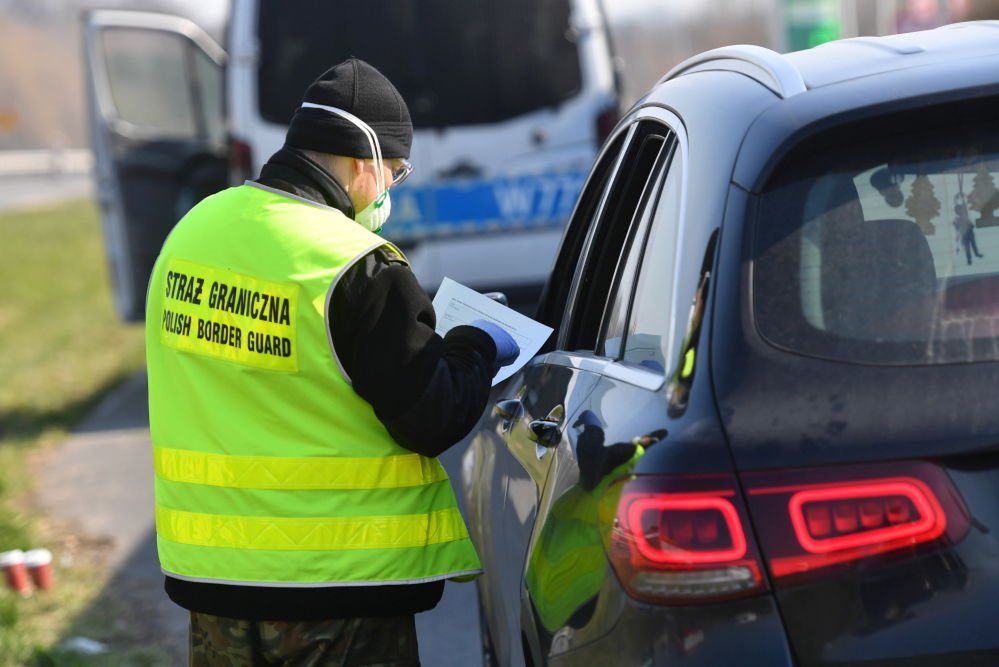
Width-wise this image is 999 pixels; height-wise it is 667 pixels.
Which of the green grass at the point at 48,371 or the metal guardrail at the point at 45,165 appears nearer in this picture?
the green grass at the point at 48,371

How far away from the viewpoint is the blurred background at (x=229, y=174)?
5816mm

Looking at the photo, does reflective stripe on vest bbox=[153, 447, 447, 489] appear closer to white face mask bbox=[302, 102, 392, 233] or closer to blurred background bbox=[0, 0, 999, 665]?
white face mask bbox=[302, 102, 392, 233]

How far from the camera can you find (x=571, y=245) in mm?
3635

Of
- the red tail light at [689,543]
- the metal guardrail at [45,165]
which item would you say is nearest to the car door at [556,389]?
the red tail light at [689,543]

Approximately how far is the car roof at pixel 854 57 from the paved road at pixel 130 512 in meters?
2.72

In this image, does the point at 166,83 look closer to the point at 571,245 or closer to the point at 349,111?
the point at 571,245

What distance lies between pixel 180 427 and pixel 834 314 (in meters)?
1.31

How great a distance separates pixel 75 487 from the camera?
8.09 meters

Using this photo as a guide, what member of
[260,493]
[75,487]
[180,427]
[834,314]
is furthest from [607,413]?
[75,487]

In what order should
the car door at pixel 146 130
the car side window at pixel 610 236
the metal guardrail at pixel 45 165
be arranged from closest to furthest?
the car side window at pixel 610 236 → the car door at pixel 146 130 → the metal guardrail at pixel 45 165

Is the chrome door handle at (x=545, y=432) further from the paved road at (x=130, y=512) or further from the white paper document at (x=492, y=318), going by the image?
the paved road at (x=130, y=512)

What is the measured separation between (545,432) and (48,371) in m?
10.5

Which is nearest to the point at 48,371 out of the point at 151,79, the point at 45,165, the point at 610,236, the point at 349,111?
the point at 151,79

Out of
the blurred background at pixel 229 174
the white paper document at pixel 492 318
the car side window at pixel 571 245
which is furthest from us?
the blurred background at pixel 229 174
